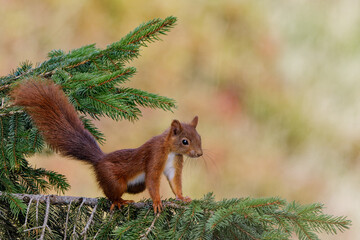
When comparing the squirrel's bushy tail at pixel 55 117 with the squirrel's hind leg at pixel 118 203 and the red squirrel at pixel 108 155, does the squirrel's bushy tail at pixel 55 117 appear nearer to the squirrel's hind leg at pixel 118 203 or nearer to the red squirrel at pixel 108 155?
the red squirrel at pixel 108 155

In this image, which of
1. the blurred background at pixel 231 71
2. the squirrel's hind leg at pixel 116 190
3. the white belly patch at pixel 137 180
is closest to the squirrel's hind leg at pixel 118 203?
the squirrel's hind leg at pixel 116 190

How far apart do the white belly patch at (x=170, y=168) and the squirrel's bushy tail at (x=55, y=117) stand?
144mm

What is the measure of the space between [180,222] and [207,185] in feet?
7.07

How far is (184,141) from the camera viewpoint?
3.86 ft

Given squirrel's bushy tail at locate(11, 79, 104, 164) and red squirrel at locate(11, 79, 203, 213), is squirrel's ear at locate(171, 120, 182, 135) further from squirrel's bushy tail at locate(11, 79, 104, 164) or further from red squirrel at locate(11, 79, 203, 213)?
squirrel's bushy tail at locate(11, 79, 104, 164)

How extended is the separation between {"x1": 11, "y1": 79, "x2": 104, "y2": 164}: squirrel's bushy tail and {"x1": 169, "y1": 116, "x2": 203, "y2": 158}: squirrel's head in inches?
6.4

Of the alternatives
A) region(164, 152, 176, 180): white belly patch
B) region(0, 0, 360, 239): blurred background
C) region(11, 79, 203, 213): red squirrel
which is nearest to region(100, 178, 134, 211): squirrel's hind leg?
region(11, 79, 203, 213): red squirrel

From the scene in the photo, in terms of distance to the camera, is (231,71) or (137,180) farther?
(231,71)

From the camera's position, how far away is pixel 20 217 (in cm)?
108

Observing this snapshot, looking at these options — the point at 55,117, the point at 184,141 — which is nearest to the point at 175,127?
the point at 184,141

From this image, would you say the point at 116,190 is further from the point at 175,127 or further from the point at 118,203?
the point at 175,127

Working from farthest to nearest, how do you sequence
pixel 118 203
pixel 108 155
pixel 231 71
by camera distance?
pixel 231 71 < pixel 108 155 < pixel 118 203

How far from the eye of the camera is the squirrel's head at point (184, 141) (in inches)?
46.3

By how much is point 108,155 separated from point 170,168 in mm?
140
